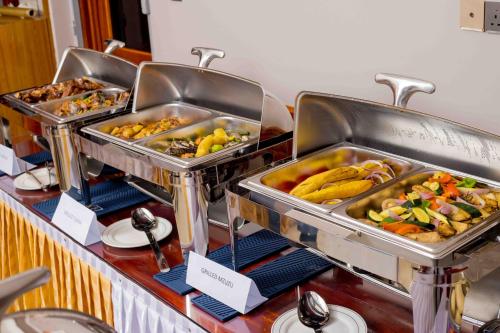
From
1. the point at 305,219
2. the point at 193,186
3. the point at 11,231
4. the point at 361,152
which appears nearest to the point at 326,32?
the point at 361,152

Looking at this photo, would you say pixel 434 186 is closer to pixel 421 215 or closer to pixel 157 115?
pixel 421 215

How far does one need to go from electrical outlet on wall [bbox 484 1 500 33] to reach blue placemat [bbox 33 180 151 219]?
1.06 m

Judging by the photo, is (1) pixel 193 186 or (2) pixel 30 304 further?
(2) pixel 30 304

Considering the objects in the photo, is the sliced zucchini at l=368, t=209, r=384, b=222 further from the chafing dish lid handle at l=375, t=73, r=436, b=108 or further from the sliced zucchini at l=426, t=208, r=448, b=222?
the chafing dish lid handle at l=375, t=73, r=436, b=108

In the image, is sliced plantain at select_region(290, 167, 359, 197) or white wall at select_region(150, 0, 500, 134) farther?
white wall at select_region(150, 0, 500, 134)

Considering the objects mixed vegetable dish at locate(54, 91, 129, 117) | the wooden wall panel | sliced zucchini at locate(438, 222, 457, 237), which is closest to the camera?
sliced zucchini at locate(438, 222, 457, 237)

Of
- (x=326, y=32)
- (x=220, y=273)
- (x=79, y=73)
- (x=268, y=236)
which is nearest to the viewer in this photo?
(x=220, y=273)

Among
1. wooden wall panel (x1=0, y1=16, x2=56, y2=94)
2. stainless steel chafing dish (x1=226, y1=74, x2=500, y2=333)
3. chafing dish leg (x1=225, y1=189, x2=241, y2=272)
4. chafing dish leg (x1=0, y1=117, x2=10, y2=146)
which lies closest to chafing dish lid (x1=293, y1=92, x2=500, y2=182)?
stainless steel chafing dish (x1=226, y1=74, x2=500, y2=333)

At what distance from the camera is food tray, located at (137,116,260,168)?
1.62 metres

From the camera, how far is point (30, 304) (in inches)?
81.4

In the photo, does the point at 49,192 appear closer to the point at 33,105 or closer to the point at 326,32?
the point at 33,105

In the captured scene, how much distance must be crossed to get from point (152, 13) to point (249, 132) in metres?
1.16

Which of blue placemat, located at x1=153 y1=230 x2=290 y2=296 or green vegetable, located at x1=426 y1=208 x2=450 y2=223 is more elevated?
green vegetable, located at x1=426 y1=208 x2=450 y2=223

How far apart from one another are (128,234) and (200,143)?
1.05ft
